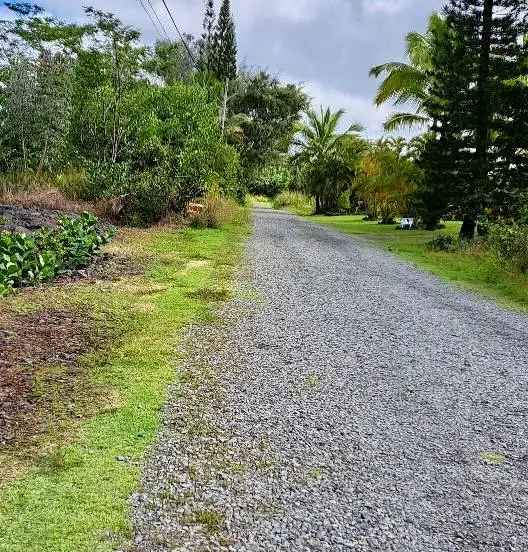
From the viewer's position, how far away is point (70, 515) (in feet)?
8.07

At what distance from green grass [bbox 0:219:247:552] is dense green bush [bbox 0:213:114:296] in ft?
1.24

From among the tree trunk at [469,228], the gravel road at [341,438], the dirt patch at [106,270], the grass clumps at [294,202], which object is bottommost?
the grass clumps at [294,202]

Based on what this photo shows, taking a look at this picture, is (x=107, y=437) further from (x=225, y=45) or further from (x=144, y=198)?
(x=225, y=45)

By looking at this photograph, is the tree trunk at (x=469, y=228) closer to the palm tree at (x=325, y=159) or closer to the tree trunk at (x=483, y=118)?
the tree trunk at (x=483, y=118)

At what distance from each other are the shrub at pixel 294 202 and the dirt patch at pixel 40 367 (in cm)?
3196

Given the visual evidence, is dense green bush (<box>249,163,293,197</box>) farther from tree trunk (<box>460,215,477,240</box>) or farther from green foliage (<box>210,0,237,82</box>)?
tree trunk (<box>460,215,477,240</box>)

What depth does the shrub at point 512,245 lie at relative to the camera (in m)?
9.87

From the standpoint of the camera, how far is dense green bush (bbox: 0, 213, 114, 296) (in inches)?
250

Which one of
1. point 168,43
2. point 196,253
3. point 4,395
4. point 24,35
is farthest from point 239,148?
point 4,395

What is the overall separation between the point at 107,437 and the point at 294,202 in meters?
35.7

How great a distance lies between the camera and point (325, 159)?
32562 mm

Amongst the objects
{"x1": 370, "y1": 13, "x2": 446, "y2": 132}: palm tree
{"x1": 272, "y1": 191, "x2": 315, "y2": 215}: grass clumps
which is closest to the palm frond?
{"x1": 370, "y1": 13, "x2": 446, "y2": 132}: palm tree

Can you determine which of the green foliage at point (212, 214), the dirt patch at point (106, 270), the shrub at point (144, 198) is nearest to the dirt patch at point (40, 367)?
the dirt patch at point (106, 270)

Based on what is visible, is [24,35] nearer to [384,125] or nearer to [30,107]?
[30,107]
